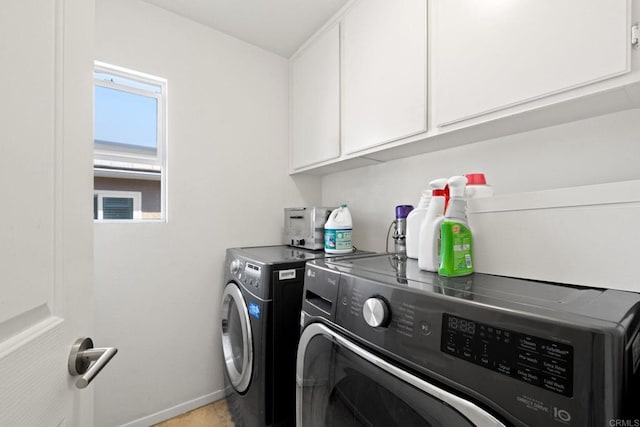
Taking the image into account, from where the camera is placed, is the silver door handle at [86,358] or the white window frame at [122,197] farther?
the white window frame at [122,197]

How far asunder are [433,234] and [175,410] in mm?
1980

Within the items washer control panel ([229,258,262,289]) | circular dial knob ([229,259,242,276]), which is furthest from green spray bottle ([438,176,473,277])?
circular dial knob ([229,259,242,276])

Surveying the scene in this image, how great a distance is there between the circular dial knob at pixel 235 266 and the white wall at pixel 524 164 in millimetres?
873

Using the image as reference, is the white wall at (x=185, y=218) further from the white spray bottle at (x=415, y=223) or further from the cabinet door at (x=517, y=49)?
the cabinet door at (x=517, y=49)

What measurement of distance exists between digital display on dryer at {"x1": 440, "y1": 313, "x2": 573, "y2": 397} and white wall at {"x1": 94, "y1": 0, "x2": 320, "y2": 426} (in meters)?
1.72

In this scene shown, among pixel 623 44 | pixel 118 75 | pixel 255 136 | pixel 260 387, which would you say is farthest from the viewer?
pixel 255 136

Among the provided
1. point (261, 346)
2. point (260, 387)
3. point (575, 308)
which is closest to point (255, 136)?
point (261, 346)

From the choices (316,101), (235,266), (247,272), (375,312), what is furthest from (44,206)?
(316,101)

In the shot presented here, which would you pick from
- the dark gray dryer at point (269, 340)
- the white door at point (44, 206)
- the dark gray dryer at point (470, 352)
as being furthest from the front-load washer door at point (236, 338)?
the white door at point (44, 206)

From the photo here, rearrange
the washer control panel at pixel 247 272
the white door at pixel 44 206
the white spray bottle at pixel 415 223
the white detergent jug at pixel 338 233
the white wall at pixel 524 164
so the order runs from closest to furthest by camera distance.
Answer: the white door at pixel 44 206 < the white wall at pixel 524 164 < the white spray bottle at pixel 415 223 < the washer control panel at pixel 247 272 < the white detergent jug at pixel 338 233

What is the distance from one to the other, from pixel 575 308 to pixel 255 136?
2045mm

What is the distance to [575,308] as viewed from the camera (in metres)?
0.54

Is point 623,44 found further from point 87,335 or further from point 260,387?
point 260,387

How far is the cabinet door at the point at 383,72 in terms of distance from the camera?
4.09 feet
